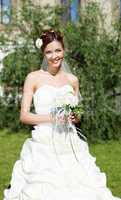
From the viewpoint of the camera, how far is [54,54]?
20.9ft

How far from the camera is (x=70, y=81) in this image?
6.82 meters

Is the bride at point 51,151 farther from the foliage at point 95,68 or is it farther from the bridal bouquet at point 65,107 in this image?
the foliage at point 95,68

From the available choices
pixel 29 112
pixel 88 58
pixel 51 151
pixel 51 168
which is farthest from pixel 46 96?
pixel 88 58

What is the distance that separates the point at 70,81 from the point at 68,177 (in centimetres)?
104

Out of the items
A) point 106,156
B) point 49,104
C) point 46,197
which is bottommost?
point 106,156

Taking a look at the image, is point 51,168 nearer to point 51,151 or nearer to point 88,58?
point 51,151

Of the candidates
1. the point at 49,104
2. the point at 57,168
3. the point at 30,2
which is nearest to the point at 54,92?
the point at 49,104

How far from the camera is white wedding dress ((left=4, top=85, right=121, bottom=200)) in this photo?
21.2ft

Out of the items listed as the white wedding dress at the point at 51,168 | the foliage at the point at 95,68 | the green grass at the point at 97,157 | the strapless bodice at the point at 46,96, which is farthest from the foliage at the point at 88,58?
the strapless bodice at the point at 46,96

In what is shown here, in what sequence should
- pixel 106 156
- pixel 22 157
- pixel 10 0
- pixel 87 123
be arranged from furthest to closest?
pixel 10 0
pixel 87 123
pixel 106 156
pixel 22 157

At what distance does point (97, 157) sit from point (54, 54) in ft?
19.2

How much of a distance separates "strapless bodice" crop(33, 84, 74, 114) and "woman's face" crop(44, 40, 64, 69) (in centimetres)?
26

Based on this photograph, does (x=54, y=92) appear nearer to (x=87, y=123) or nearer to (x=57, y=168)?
(x=57, y=168)

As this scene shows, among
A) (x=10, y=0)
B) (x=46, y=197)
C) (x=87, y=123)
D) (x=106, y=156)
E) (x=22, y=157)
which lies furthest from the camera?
(x=10, y=0)
